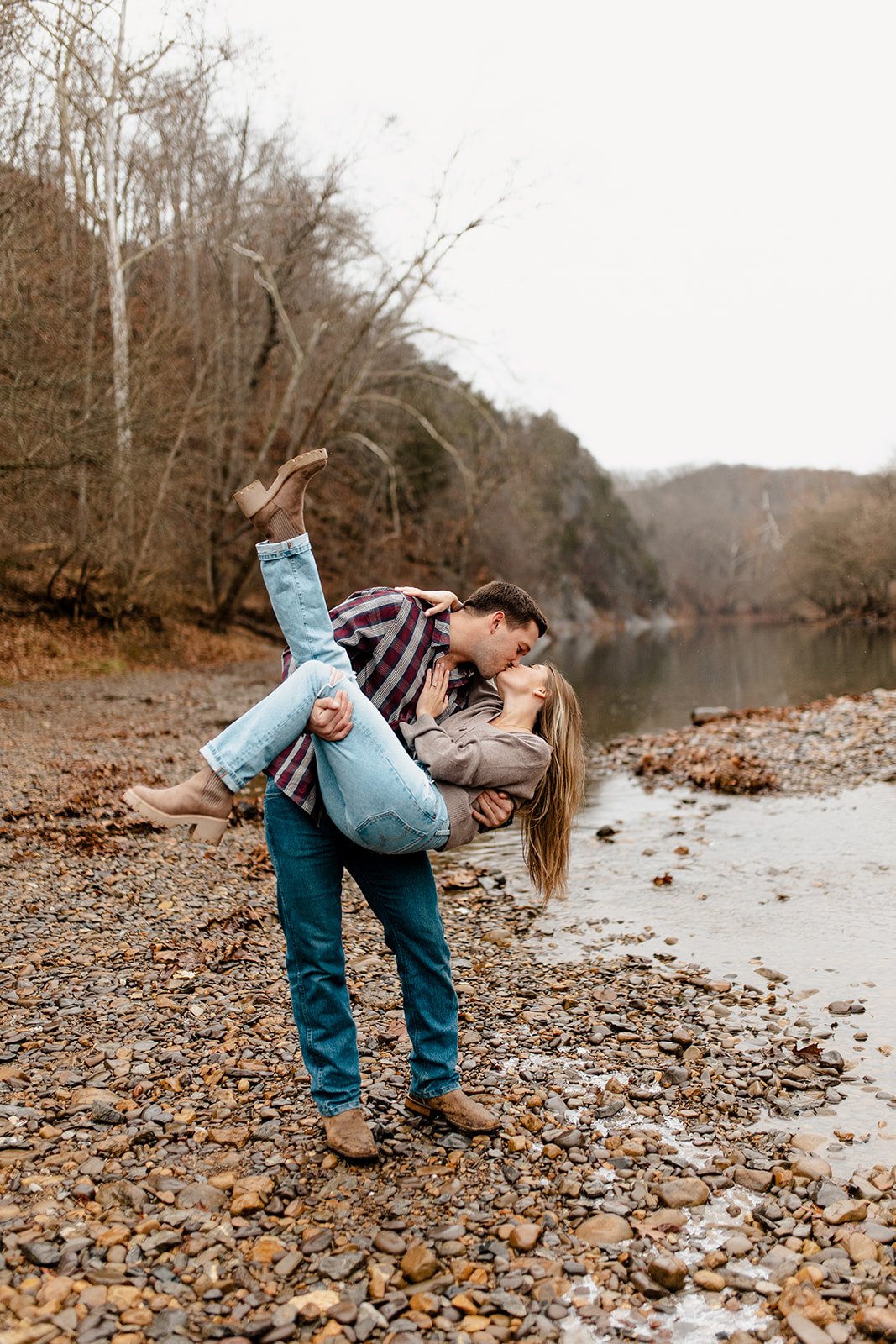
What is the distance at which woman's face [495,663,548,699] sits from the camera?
392cm

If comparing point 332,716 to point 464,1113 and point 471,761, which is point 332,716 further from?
point 464,1113

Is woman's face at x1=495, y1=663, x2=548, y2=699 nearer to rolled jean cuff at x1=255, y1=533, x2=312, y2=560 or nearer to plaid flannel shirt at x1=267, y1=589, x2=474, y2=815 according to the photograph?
plaid flannel shirt at x1=267, y1=589, x2=474, y2=815

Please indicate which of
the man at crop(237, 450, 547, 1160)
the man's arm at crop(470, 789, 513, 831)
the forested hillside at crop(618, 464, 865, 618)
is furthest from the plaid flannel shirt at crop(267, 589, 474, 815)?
the forested hillside at crop(618, 464, 865, 618)

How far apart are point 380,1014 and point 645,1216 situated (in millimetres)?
2123

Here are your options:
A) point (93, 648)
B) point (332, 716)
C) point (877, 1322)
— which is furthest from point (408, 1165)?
point (93, 648)

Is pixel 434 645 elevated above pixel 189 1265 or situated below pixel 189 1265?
above

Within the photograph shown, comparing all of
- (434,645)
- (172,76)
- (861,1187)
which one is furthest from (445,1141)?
(172,76)

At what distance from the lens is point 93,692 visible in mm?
20453

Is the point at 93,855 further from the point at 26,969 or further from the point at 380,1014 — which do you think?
the point at 380,1014

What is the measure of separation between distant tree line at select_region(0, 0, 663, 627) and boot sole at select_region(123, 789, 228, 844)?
1390cm

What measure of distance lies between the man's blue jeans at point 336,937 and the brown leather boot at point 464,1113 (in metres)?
0.21

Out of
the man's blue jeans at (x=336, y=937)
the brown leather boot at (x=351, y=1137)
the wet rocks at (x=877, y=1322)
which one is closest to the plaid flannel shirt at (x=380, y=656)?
the man's blue jeans at (x=336, y=937)

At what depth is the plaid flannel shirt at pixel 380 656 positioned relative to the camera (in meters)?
3.54

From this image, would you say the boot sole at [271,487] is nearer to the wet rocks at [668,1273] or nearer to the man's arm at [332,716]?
the man's arm at [332,716]
